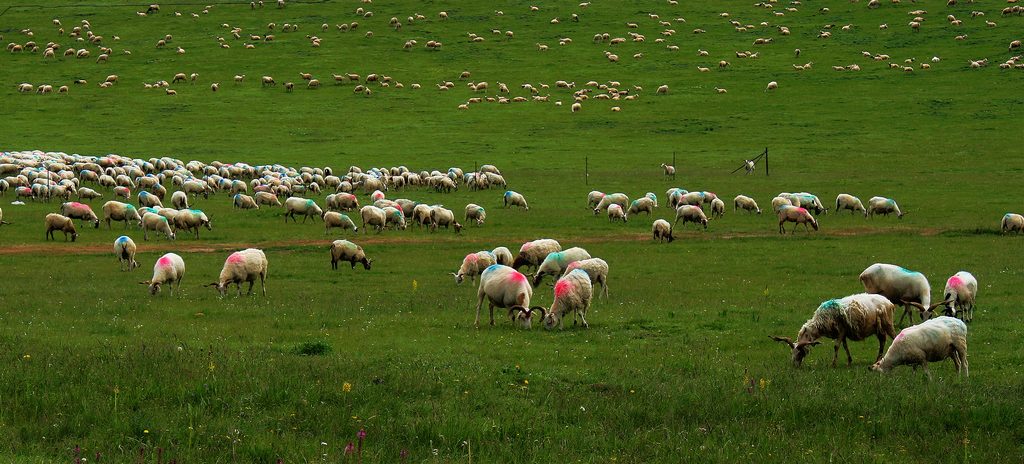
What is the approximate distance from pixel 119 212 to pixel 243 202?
6.85m

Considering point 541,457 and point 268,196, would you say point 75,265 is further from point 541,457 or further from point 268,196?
point 541,457

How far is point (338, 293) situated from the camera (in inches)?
958

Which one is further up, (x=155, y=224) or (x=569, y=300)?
(x=155, y=224)

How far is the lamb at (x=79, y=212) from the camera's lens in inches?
1487

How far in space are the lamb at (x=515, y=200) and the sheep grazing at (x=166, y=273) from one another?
2136 centimetres

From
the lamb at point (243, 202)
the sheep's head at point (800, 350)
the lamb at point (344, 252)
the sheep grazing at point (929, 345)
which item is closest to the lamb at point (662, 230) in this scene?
the lamb at point (344, 252)

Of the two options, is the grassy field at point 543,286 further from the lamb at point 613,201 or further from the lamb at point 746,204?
the lamb at point 746,204

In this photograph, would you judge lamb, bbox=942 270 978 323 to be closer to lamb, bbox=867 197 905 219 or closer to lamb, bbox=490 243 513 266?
lamb, bbox=490 243 513 266

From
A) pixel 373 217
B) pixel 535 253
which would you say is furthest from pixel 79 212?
pixel 535 253

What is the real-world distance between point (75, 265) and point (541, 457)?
917 inches

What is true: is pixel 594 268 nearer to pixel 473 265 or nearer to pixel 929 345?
pixel 473 265

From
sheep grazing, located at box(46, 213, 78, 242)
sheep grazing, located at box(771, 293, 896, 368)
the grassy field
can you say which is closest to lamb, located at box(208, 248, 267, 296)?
the grassy field

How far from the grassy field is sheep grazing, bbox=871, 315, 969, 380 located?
0.22 meters

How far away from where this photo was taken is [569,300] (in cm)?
1838
